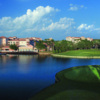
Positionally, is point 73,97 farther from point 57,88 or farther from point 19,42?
point 19,42

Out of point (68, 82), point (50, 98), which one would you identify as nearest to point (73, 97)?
point (50, 98)

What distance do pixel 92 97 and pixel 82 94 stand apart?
1.06 metres

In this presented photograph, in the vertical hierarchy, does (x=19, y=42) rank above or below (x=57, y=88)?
above

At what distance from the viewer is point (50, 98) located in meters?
13.5

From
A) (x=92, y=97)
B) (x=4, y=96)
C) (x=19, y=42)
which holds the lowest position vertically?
(x=4, y=96)

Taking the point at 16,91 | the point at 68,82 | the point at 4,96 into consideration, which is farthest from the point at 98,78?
the point at 4,96

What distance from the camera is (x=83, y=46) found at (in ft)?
380

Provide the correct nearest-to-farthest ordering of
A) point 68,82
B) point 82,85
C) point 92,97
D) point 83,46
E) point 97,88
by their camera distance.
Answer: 1. point 92,97
2. point 97,88
3. point 82,85
4. point 68,82
5. point 83,46

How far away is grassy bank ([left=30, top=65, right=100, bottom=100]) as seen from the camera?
13.8m

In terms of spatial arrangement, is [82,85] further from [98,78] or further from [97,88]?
[98,78]

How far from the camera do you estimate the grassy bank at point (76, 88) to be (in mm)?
13784

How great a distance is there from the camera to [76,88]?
1644cm

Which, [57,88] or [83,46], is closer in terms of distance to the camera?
[57,88]

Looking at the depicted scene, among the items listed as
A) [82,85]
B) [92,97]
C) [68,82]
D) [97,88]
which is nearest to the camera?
[92,97]
